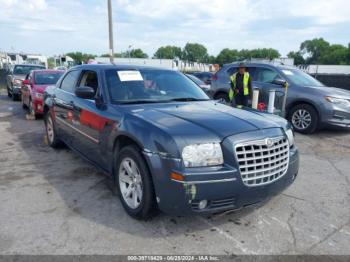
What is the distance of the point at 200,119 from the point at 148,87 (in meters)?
1.24

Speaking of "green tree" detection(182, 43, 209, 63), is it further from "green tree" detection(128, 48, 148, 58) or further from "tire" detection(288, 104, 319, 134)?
"tire" detection(288, 104, 319, 134)

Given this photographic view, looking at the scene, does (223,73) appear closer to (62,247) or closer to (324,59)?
(62,247)

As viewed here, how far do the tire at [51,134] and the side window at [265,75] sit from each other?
5.65m

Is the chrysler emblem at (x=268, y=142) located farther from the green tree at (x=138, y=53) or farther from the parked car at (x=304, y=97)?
the green tree at (x=138, y=53)

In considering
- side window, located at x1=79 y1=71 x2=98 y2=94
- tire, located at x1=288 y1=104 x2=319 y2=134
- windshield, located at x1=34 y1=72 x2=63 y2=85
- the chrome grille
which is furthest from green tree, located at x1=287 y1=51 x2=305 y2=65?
the chrome grille

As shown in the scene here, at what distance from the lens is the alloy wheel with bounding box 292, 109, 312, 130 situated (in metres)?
8.16

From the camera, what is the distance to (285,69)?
350 inches

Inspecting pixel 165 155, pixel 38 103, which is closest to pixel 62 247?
pixel 165 155

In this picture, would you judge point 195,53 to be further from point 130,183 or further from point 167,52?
point 130,183

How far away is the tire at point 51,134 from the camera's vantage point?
6.15 metres

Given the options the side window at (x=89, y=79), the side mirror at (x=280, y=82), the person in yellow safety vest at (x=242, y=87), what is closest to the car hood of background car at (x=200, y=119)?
the side window at (x=89, y=79)

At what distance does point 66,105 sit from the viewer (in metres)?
5.27

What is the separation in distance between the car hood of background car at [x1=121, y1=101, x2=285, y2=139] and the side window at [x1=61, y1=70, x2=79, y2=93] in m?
1.89

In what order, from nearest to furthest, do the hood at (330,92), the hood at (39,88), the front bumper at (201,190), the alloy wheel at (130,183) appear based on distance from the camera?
the front bumper at (201,190)
the alloy wheel at (130,183)
the hood at (330,92)
the hood at (39,88)
